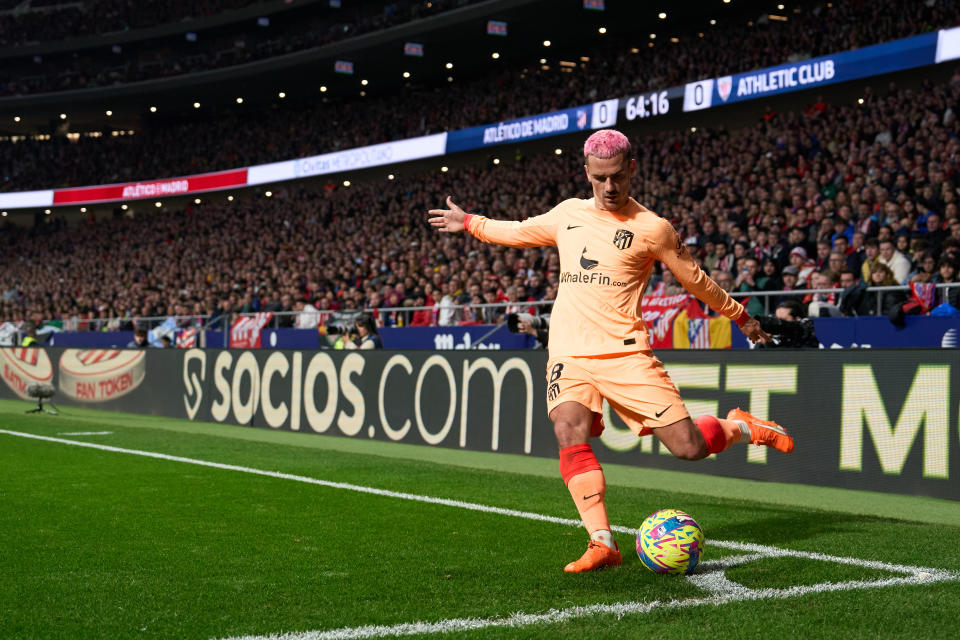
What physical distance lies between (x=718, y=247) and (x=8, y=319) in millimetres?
32361

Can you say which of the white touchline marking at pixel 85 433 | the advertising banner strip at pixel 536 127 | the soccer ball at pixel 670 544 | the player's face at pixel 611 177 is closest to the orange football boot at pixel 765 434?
the soccer ball at pixel 670 544

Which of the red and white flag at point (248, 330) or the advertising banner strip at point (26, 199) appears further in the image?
the advertising banner strip at point (26, 199)

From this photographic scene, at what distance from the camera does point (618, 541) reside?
235 inches

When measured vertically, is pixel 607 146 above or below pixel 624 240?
above

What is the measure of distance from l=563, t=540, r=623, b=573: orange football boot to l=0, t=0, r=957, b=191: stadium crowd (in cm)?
1898

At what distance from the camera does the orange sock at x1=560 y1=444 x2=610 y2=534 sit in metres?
5.11

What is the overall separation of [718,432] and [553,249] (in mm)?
16782

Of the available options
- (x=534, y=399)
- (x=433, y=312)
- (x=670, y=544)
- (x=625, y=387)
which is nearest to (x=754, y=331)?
(x=625, y=387)

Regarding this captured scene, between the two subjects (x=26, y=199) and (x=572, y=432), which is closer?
(x=572, y=432)

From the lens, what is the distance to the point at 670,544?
16.2 feet

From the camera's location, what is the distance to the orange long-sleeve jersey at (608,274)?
17.1 ft

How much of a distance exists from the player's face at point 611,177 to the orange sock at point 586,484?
4.20 ft

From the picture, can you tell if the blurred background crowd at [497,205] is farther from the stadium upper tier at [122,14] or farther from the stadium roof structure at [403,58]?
the stadium roof structure at [403,58]

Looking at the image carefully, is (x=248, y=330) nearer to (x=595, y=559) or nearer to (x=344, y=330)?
(x=344, y=330)
